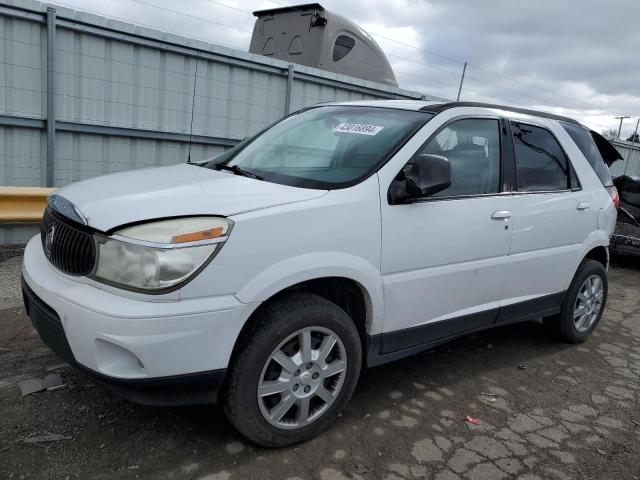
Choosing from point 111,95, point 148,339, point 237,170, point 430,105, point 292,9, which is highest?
point 292,9

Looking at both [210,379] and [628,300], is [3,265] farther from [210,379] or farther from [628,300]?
[628,300]

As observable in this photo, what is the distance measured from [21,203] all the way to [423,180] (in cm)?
452

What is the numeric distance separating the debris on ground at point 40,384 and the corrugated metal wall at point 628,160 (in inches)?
631

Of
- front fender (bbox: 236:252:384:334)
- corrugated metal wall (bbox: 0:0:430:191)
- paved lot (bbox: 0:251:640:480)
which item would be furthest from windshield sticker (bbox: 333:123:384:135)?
corrugated metal wall (bbox: 0:0:430:191)

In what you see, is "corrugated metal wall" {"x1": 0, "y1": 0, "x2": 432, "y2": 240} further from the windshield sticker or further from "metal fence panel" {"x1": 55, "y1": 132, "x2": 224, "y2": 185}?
the windshield sticker

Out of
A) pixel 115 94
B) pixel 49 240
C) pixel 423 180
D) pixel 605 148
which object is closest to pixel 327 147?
pixel 423 180

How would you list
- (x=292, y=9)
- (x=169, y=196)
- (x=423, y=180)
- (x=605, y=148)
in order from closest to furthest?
(x=169, y=196) → (x=423, y=180) → (x=605, y=148) → (x=292, y=9)

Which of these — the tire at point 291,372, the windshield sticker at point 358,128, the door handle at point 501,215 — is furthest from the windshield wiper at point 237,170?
the door handle at point 501,215

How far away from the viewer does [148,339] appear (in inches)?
88.6

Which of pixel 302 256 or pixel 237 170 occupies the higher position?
pixel 237 170

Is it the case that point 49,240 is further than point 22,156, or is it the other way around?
point 22,156

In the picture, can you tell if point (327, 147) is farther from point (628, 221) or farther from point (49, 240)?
point (628, 221)

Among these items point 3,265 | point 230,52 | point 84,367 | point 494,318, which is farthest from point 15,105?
point 494,318

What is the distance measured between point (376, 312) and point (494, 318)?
116 cm
